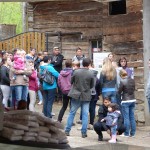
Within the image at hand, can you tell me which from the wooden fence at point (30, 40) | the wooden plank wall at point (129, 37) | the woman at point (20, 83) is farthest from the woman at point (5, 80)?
the wooden fence at point (30, 40)

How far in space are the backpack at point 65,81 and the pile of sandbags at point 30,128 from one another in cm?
809

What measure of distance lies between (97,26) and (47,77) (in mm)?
5372

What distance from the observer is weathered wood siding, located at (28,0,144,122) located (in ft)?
46.5

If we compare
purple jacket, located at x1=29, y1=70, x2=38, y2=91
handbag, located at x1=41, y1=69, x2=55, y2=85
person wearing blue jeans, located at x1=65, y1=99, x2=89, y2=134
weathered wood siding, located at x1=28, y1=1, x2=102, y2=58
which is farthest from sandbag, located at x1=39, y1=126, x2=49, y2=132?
weathered wood siding, located at x1=28, y1=1, x2=102, y2=58

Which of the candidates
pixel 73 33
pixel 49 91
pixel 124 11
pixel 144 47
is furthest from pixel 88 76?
pixel 73 33

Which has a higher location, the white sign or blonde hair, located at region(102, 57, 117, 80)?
the white sign

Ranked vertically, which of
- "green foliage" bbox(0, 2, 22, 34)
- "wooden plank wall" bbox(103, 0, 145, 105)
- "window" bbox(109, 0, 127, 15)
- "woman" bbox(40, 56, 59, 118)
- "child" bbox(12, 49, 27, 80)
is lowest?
"woman" bbox(40, 56, 59, 118)

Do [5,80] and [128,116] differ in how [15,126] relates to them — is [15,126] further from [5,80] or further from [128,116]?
[5,80]

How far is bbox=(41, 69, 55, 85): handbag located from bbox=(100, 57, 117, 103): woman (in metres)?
1.14

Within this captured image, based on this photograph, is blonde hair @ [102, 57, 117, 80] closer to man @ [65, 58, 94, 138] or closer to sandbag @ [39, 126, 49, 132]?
man @ [65, 58, 94, 138]

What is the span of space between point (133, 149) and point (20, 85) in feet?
29.6

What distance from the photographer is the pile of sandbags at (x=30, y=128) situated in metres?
2.42

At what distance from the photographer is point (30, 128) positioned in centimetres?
254

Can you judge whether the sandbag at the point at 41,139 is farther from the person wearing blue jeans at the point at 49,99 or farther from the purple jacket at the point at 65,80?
the person wearing blue jeans at the point at 49,99
